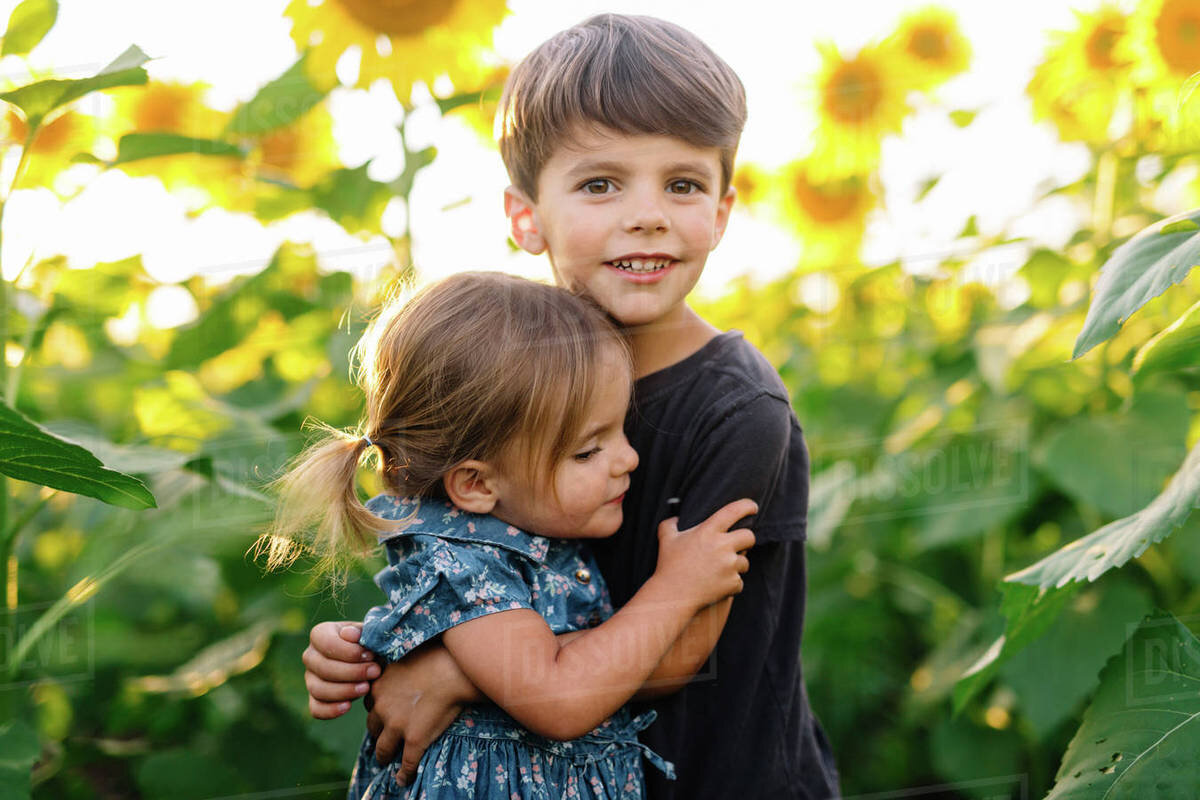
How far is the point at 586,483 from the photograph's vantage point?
4.20 ft

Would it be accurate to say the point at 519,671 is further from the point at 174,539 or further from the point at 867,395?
the point at 867,395

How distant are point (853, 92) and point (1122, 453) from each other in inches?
53.4

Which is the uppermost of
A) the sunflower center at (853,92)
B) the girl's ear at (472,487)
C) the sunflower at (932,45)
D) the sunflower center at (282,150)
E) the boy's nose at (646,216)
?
the sunflower at (932,45)

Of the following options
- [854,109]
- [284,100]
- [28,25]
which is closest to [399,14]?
[284,100]

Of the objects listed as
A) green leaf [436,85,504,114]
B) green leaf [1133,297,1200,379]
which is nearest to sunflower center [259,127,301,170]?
green leaf [436,85,504,114]

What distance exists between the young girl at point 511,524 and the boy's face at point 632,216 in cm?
6

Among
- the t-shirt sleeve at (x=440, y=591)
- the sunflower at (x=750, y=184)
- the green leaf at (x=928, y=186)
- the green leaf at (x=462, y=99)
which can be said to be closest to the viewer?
the t-shirt sleeve at (x=440, y=591)

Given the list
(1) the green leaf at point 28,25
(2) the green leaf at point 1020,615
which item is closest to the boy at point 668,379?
(2) the green leaf at point 1020,615

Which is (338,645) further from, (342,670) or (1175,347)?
(1175,347)

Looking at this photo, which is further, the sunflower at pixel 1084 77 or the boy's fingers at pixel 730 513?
the sunflower at pixel 1084 77

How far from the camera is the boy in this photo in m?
1.32

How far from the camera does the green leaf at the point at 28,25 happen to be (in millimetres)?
1439

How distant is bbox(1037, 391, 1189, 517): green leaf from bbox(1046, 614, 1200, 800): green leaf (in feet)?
1.92

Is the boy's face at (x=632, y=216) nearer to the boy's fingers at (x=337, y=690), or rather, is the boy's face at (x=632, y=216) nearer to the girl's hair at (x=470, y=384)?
the girl's hair at (x=470, y=384)
